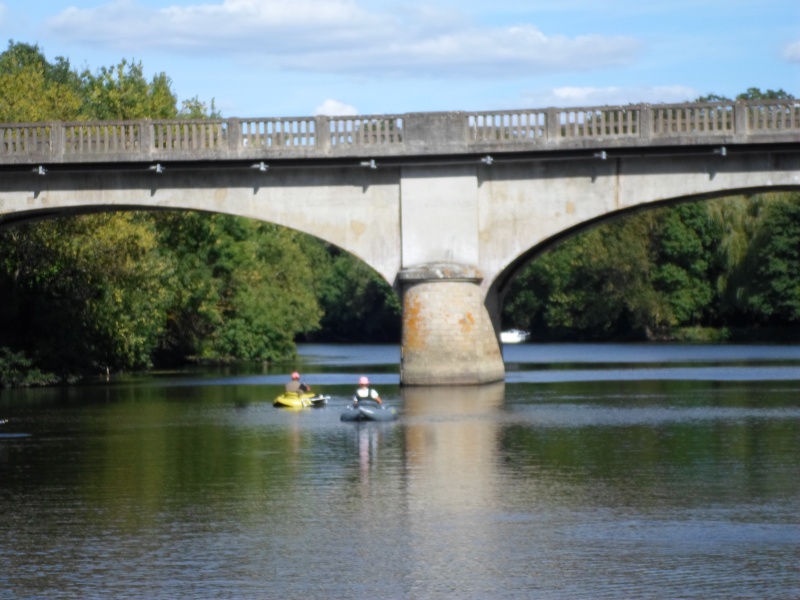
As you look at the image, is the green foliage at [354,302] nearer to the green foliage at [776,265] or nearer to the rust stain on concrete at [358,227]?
the green foliage at [776,265]

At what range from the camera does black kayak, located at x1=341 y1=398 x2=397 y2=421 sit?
33.2 m

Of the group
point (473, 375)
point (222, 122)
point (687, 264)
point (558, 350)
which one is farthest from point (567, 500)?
point (687, 264)

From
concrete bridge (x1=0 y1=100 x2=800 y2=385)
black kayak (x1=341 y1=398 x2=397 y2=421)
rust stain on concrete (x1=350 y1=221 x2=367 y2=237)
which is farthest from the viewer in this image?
rust stain on concrete (x1=350 y1=221 x2=367 y2=237)

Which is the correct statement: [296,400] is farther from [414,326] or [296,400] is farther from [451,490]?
[451,490]

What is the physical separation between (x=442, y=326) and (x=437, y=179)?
13.5ft

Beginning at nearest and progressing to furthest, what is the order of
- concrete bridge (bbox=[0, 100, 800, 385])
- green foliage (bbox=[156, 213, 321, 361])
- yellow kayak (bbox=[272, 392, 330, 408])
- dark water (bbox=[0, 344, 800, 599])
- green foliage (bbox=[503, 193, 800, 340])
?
dark water (bbox=[0, 344, 800, 599]), yellow kayak (bbox=[272, 392, 330, 408]), concrete bridge (bbox=[0, 100, 800, 385]), green foliage (bbox=[156, 213, 321, 361]), green foliage (bbox=[503, 193, 800, 340])

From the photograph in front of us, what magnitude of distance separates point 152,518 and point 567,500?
16.8ft

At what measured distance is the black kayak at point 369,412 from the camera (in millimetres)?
33250

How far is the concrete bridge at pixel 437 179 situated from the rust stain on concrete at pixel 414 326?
0.04 meters

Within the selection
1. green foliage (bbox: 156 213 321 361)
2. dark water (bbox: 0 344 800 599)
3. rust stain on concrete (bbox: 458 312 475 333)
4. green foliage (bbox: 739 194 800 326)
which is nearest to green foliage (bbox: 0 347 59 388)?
dark water (bbox: 0 344 800 599)

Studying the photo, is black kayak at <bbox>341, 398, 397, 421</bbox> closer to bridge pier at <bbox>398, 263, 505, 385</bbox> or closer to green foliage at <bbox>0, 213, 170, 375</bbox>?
bridge pier at <bbox>398, 263, 505, 385</bbox>

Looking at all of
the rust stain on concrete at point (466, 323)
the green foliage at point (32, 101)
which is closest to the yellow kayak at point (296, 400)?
the rust stain on concrete at point (466, 323)

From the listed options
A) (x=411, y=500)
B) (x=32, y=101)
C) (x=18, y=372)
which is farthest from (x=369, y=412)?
(x=32, y=101)

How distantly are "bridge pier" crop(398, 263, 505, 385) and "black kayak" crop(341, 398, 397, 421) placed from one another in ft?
30.5
